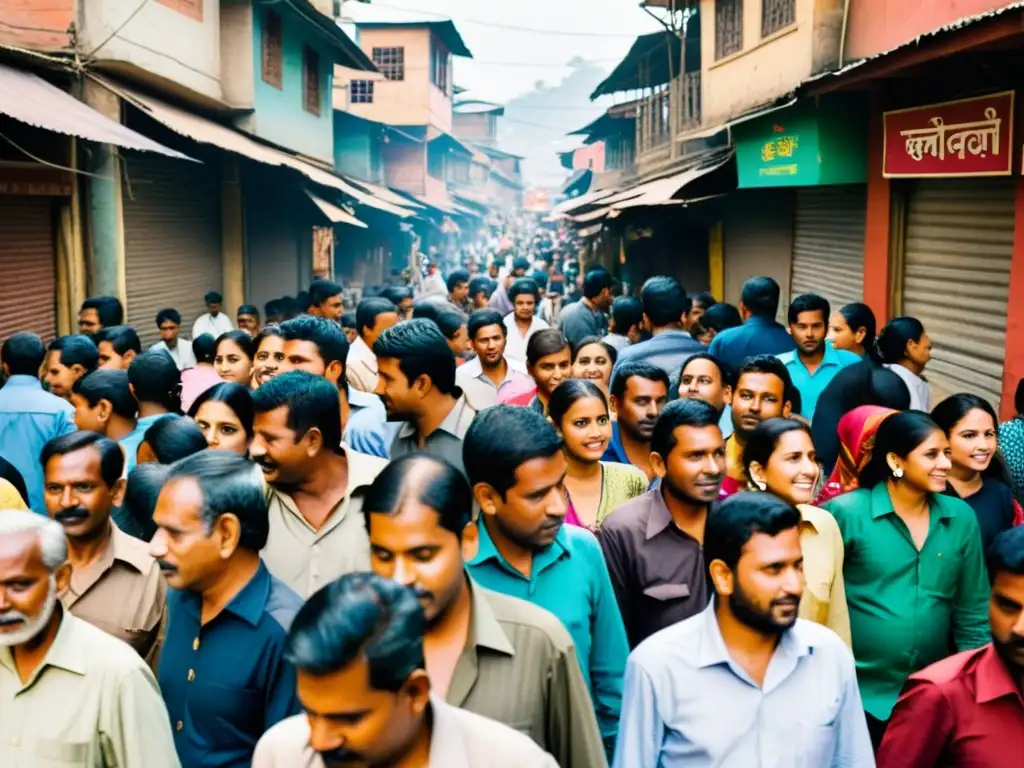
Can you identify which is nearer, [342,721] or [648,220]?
[342,721]

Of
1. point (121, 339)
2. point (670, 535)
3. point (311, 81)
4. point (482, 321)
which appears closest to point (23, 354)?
→ point (121, 339)

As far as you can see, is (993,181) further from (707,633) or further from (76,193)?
(76,193)

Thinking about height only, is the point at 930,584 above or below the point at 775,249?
below

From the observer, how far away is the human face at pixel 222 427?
445 centimetres

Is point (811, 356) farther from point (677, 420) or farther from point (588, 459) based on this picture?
point (677, 420)

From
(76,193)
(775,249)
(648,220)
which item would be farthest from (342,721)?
(648,220)

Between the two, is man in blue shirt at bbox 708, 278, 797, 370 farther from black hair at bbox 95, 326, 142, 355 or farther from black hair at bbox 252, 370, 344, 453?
black hair at bbox 252, 370, 344, 453

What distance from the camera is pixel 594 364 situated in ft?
20.4

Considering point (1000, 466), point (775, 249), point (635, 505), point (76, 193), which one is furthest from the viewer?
point (775, 249)

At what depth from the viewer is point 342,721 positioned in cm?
184

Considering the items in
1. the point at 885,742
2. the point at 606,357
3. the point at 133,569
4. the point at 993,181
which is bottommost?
the point at 885,742

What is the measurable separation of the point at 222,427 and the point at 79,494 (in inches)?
35.8

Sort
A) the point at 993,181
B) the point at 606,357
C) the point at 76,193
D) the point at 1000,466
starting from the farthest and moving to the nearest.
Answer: the point at 76,193, the point at 993,181, the point at 606,357, the point at 1000,466

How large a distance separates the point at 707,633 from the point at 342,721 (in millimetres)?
1206
